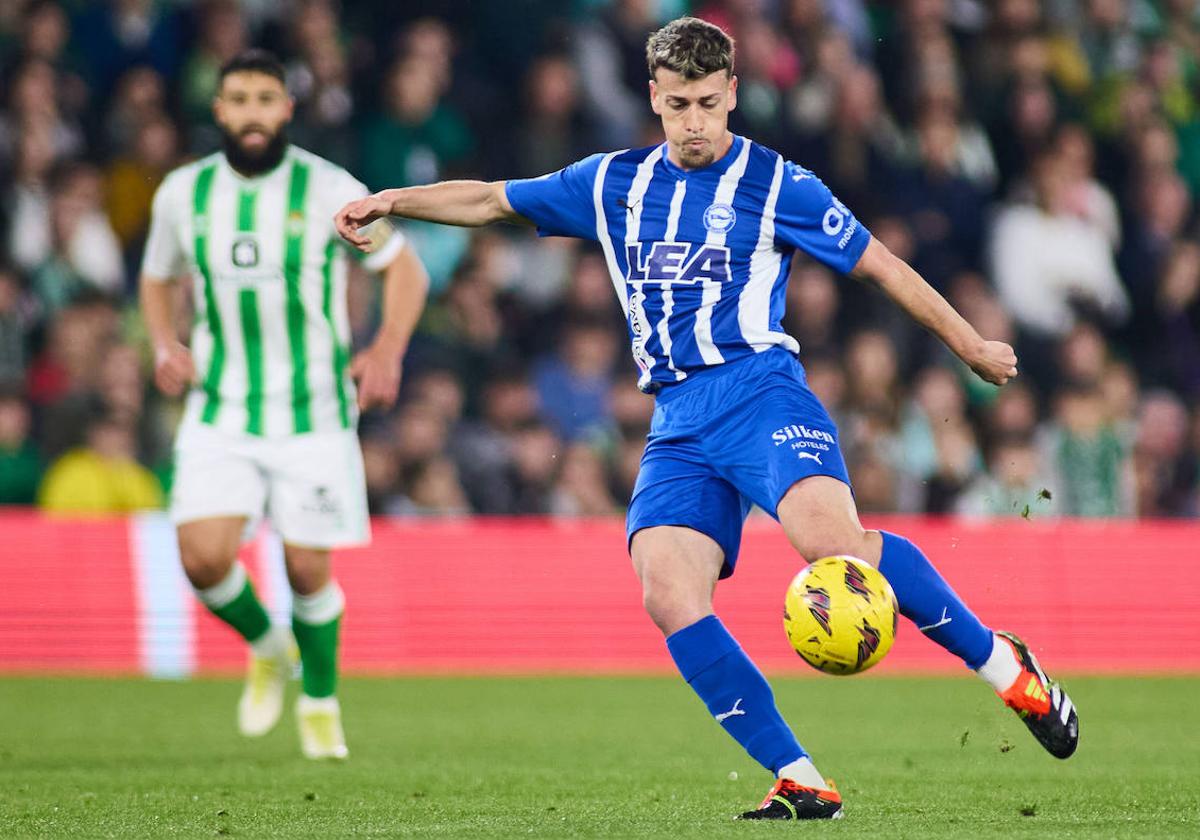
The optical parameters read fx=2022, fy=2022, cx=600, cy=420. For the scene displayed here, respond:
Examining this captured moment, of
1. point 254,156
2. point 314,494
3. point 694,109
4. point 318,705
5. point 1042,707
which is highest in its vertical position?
point 694,109

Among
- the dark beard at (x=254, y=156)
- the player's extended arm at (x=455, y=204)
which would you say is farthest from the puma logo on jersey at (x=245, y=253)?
the player's extended arm at (x=455, y=204)

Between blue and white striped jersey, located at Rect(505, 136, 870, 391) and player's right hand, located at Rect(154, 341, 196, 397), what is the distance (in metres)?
2.32

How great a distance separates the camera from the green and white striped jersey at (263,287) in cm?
769

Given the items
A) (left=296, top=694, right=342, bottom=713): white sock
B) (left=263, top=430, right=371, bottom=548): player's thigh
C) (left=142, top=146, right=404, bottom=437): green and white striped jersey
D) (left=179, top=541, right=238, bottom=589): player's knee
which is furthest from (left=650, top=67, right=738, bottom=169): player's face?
(left=296, top=694, right=342, bottom=713): white sock

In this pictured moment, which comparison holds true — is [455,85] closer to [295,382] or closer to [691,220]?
[295,382]

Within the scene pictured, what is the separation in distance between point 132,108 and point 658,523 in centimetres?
824

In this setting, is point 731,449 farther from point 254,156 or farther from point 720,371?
point 254,156

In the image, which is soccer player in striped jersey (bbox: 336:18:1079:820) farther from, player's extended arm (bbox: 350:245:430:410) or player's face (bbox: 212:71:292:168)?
player's face (bbox: 212:71:292:168)

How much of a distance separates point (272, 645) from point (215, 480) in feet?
2.96

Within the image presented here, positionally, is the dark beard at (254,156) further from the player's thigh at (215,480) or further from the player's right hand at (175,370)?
the player's thigh at (215,480)

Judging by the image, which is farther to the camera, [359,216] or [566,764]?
[566,764]

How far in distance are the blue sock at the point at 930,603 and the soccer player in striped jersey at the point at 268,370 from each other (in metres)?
2.53

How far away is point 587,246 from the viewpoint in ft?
46.3

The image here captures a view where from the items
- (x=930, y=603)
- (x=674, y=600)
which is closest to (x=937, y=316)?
(x=930, y=603)
